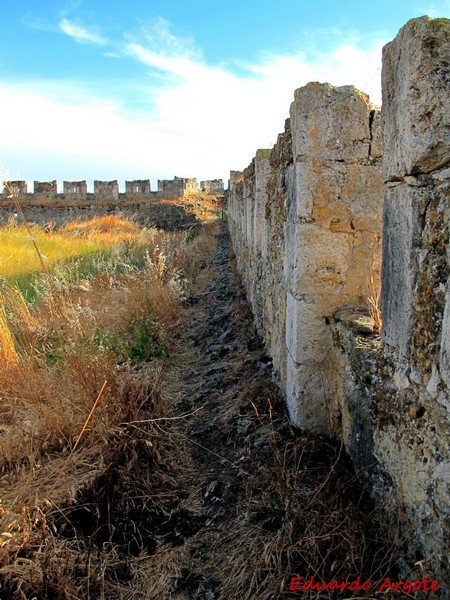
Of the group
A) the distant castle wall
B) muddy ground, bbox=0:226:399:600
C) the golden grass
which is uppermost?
the distant castle wall

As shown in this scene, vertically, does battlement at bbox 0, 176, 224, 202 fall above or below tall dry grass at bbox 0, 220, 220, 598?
above

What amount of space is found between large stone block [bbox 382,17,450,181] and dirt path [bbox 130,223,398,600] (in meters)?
1.35

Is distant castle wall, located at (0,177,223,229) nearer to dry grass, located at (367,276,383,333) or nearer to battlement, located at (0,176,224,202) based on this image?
battlement, located at (0,176,224,202)

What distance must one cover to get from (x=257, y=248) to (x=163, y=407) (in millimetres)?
2111

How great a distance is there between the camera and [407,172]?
1543mm

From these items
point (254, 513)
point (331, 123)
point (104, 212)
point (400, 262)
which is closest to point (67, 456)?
point (254, 513)

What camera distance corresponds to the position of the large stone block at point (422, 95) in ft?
4.60

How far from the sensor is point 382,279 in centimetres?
183

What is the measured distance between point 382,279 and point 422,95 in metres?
0.68

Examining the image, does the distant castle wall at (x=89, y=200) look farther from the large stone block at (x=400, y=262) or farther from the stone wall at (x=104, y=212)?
the large stone block at (x=400, y=262)

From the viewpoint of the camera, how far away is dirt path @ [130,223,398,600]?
1736 millimetres

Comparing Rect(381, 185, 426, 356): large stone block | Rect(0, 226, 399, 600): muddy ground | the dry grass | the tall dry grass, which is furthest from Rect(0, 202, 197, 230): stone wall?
Rect(381, 185, 426, 356): large stone block

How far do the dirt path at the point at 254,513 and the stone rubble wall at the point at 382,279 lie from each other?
0.45 feet

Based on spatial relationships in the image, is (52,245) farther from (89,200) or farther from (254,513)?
(89,200)
